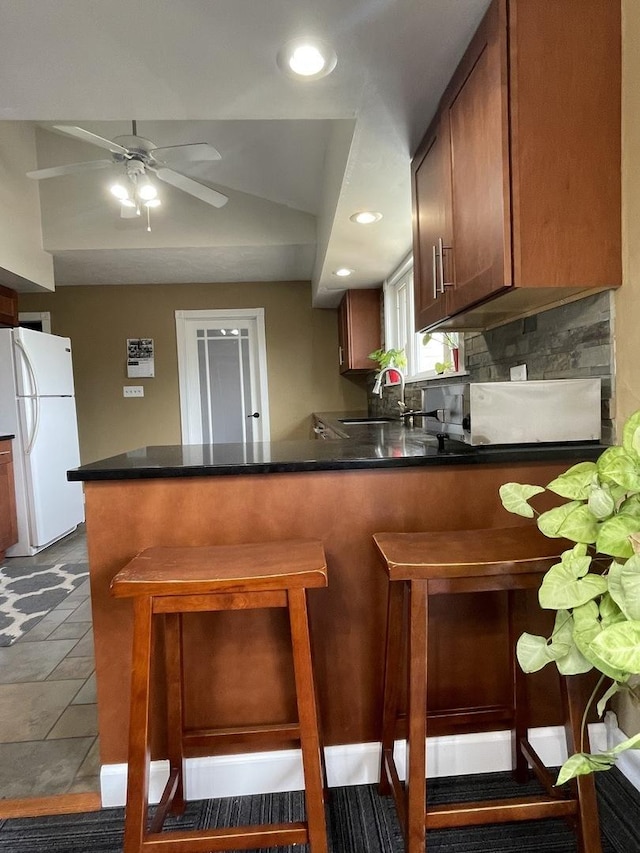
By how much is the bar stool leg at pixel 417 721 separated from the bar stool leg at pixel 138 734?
542mm

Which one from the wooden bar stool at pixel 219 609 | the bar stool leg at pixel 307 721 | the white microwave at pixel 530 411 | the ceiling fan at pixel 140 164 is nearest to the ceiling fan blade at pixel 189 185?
the ceiling fan at pixel 140 164

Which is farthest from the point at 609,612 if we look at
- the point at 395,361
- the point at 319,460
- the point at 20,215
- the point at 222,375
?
the point at 222,375

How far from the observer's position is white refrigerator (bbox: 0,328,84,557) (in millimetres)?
3395

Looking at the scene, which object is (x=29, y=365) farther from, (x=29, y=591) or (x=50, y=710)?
(x=50, y=710)

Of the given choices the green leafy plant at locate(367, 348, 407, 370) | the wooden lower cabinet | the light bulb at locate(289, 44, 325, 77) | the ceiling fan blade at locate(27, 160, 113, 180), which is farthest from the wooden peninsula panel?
the wooden lower cabinet

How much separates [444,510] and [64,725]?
4.98ft

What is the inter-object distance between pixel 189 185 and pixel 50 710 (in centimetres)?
262

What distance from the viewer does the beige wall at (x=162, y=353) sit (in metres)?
4.72

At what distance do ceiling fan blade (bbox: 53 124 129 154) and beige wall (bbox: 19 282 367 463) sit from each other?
2.40 metres

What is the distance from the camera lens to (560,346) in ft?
4.84

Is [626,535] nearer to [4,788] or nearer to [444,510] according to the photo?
[444,510]

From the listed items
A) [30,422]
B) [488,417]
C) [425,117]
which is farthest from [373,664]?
[30,422]

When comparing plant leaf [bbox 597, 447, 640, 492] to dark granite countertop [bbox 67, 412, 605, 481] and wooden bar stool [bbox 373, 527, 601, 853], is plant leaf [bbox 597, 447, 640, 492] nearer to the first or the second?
wooden bar stool [bbox 373, 527, 601, 853]

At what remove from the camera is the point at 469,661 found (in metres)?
1.37
